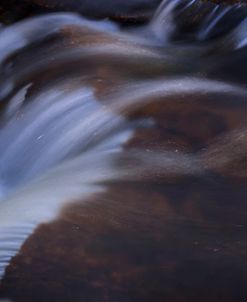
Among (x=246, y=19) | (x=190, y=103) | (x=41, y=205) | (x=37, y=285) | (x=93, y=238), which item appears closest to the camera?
(x=37, y=285)

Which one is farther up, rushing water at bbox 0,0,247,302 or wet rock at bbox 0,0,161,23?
wet rock at bbox 0,0,161,23

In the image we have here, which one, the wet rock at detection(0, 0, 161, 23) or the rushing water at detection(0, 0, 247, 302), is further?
the wet rock at detection(0, 0, 161, 23)

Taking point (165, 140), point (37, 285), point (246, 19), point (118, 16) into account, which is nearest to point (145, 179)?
point (165, 140)

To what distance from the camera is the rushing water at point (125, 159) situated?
5.59ft

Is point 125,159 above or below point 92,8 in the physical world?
below

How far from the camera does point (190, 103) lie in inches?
103

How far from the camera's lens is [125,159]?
225 centimetres

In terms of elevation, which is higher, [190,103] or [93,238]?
[190,103]

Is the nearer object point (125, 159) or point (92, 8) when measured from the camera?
point (125, 159)

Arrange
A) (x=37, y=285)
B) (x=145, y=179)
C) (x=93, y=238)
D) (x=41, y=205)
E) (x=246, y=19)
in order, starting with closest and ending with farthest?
(x=37, y=285), (x=93, y=238), (x=41, y=205), (x=145, y=179), (x=246, y=19)

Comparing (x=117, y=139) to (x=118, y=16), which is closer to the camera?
(x=117, y=139)

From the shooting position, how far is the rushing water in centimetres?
170

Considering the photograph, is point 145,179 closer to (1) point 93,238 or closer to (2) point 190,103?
(1) point 93,238

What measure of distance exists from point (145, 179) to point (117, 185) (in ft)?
0.31
